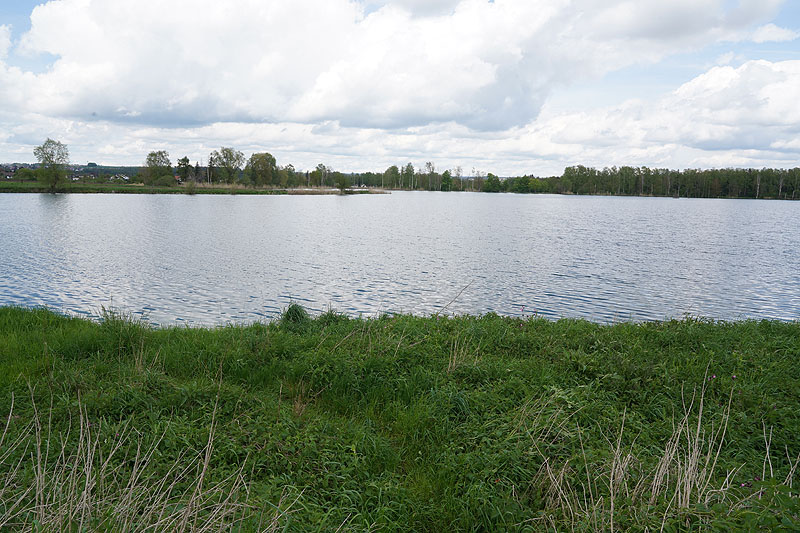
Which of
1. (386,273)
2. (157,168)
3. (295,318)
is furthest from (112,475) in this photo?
(157,168)

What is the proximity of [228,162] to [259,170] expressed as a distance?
32.6ft

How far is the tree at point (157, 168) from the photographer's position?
142m

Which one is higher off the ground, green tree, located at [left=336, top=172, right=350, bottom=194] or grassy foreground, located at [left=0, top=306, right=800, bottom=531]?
green tree, located at [left=336, top=172, right=350, bottom=194]

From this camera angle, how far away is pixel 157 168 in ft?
481

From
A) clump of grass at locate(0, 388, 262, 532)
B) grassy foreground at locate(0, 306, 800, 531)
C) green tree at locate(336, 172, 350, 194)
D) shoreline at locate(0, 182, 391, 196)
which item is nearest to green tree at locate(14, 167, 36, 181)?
shoreline at locate(0, 182, 391, 196)

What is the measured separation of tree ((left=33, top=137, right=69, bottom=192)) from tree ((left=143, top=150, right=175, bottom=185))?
36907mm

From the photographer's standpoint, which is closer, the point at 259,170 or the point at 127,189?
the point at 127,189

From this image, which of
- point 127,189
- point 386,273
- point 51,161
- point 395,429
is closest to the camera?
point 395,429

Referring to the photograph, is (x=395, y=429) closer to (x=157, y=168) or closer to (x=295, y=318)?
(x=295, y=318)

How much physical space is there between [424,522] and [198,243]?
3256 cm

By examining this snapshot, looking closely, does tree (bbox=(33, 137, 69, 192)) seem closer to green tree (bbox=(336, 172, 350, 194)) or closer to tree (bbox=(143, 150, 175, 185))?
tree (bbox=(143, 150, 175, 185))

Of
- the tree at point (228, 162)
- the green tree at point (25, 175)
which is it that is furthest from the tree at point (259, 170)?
the green tree at point (25, 175)

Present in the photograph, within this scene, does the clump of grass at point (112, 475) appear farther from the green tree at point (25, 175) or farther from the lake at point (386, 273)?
the green tree at point (25, 175)

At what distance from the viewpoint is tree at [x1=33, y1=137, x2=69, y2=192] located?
9638cm
